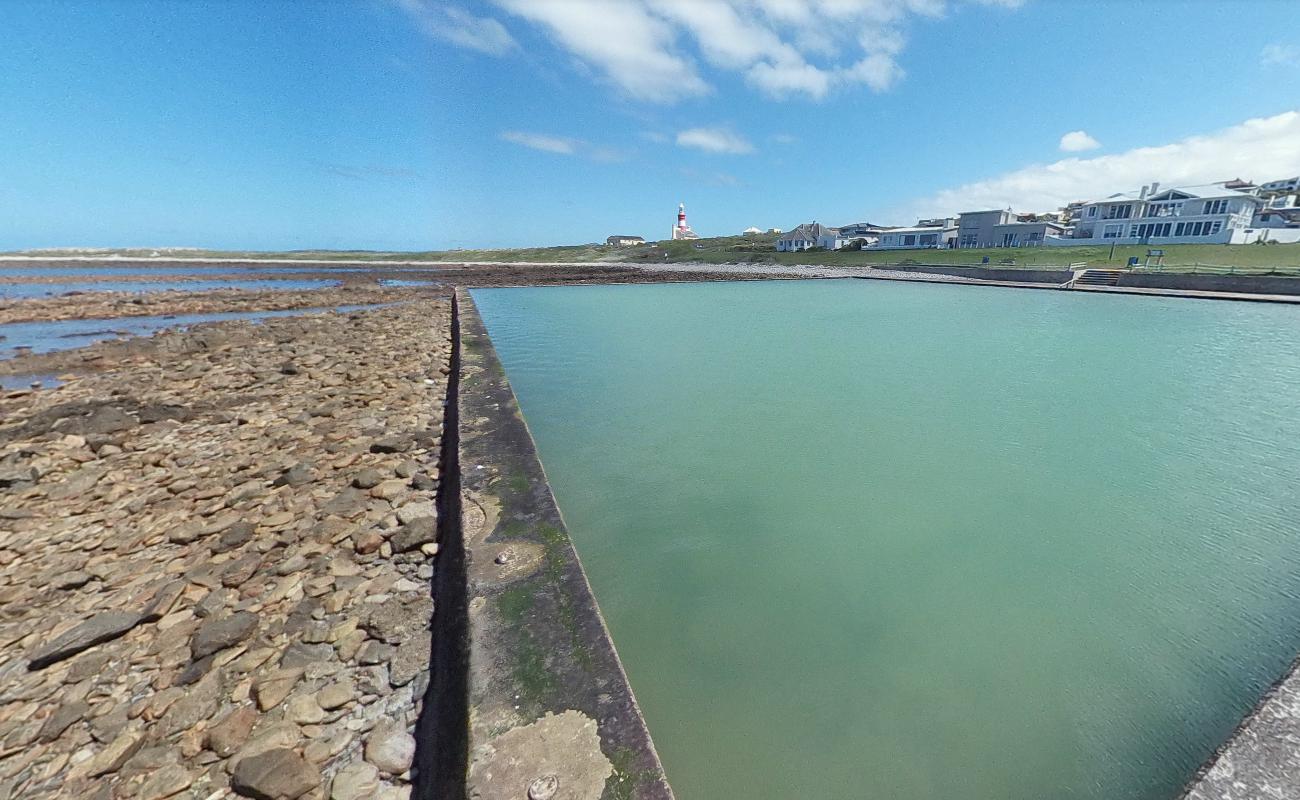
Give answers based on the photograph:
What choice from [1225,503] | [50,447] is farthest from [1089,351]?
[50,447]

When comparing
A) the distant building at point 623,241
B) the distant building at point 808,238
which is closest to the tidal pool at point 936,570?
the distant building at point 808,238

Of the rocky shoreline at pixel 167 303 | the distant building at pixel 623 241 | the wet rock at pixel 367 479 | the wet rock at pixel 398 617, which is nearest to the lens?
the wet rock at pixel 398 617

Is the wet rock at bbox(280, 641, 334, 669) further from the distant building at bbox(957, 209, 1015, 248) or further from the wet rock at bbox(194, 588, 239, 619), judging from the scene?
the distant building at bbox(957, 209, 1015, 248)

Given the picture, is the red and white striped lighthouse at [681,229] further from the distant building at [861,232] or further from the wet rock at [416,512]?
the wet rock at [416,512]

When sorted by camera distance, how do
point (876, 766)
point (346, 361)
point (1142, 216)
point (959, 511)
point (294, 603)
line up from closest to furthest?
point (876, 766)
point (294, 603)
point (959, 511)
point (346, 361)
point (1142, 216)

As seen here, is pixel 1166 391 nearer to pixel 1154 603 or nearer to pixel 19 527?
pixel 1154 603

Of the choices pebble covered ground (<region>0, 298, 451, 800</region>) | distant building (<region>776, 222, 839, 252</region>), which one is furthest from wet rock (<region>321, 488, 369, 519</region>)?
distant building (<region>776, 222, 839, 252</region>)

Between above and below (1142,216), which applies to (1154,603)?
below
